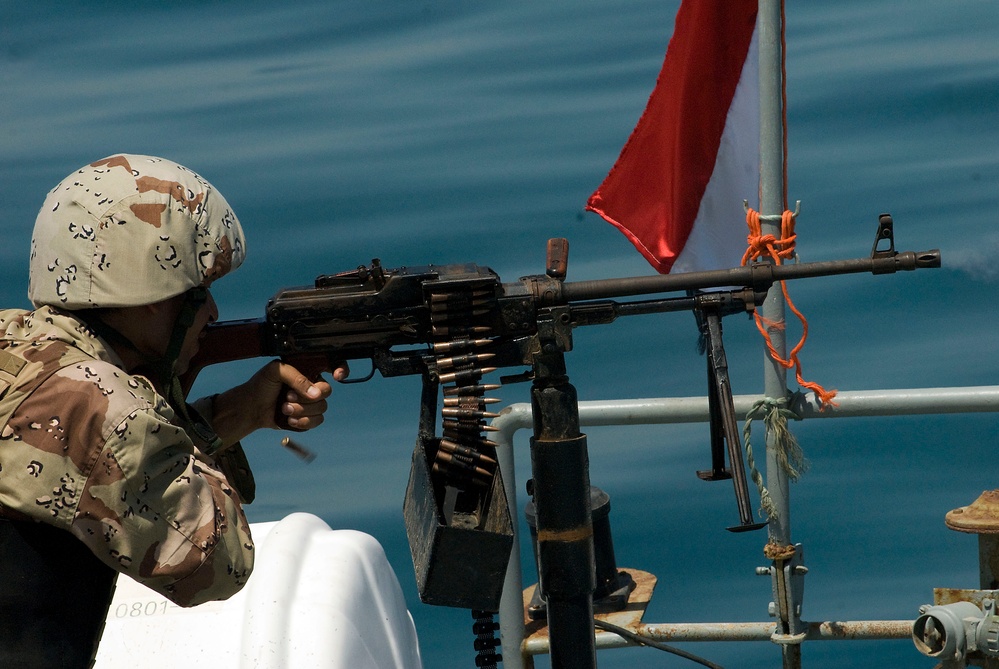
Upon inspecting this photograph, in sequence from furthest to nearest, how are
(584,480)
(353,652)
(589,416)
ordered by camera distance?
1. (589,416)
2. (353,652)
3. (584,480)

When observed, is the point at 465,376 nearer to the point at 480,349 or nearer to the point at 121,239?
the point at 480,349

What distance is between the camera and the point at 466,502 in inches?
97.9

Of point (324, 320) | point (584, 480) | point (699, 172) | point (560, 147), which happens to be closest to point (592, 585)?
point (584, 480)

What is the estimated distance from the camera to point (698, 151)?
13.6 ft

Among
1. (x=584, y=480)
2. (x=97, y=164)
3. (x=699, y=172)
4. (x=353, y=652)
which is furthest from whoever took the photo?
(x=699, y=172)

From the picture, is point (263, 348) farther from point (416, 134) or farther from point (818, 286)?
point (416, 134)

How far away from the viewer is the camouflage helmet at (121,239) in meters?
2.16

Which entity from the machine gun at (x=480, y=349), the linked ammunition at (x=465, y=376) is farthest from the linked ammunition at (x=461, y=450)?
the linked ammunition at (x=465, y=376)

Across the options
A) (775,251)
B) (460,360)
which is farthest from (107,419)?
(775,251)

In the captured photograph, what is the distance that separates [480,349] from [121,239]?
68 cm

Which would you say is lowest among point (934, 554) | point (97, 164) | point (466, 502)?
point (934, 554)

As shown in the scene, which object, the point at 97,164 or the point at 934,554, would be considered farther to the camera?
the point at 934,554

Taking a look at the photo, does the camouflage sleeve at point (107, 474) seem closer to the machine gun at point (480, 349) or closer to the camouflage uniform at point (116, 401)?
the camouflage uniform at point (116, 401)

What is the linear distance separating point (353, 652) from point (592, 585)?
750 mm
